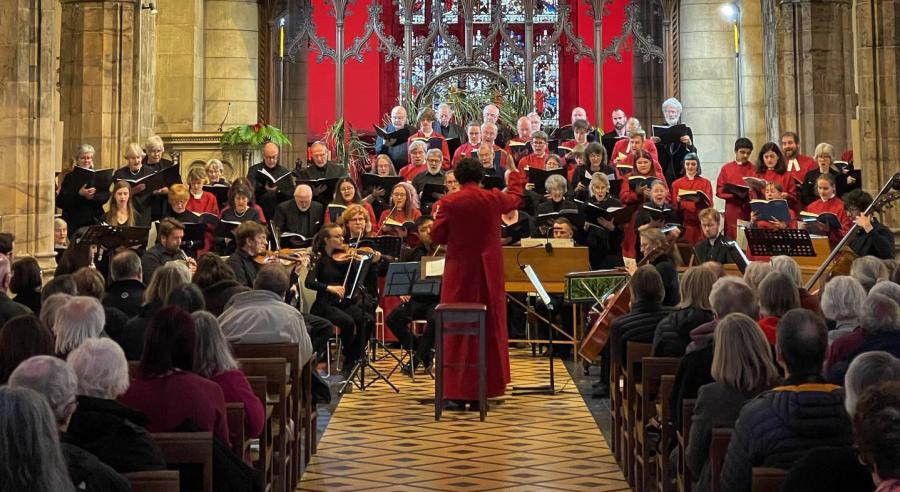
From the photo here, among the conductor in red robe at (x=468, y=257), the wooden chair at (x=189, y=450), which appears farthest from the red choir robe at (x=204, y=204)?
the wooden chair at (x=189, y=450)

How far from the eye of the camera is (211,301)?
7691 mm

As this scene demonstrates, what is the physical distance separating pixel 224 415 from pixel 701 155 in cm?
1428

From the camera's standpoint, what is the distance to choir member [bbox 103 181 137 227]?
11062 millimetres

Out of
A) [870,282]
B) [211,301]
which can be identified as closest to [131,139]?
[211,301]

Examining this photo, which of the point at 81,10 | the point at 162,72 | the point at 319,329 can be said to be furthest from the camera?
the point at 162,72

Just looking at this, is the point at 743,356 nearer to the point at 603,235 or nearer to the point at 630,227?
the point at 603,235

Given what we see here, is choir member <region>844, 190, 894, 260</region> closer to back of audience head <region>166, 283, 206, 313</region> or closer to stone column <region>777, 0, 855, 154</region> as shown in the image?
stone column <region>777, 0, 855, 154</region>

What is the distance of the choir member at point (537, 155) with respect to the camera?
1412cm

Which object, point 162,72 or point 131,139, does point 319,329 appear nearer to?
point 131,139

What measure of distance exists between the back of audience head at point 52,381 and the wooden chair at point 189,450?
2.48ft

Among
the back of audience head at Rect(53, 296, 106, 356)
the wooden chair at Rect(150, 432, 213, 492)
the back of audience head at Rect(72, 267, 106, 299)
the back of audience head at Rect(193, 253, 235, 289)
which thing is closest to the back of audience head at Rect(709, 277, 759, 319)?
the wooden chair at Rect(150, 432, 213, 492)

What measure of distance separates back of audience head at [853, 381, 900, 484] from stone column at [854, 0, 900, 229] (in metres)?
8.71

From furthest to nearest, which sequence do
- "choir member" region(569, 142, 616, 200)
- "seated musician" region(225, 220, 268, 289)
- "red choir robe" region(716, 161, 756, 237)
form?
"choir member" region(569, 142, 616, 200) < "red choir robe" region(716, 161, 756, 237) < "seated musician" region(225, 220, 268, 289)

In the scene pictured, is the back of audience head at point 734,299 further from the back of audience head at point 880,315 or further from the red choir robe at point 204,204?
the red choir robe at point 204,204
